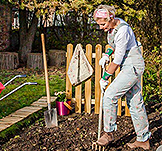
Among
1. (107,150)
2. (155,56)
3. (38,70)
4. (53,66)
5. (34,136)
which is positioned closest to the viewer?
(107,150)

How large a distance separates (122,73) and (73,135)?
113cm

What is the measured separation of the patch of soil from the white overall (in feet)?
0.99

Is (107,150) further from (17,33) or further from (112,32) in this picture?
(17,33)

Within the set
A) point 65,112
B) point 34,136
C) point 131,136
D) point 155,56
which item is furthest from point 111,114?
point 155,56

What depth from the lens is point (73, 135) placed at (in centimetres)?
368

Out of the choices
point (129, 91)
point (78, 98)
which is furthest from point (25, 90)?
point (129, 91)

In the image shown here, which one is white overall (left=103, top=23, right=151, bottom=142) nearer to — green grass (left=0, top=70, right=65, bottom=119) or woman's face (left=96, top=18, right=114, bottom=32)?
woman's face (left=96, top=18, right=114, bottom=32)

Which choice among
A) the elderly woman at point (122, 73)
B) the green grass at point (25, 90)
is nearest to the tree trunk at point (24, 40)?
the green grass at point (25, 90)

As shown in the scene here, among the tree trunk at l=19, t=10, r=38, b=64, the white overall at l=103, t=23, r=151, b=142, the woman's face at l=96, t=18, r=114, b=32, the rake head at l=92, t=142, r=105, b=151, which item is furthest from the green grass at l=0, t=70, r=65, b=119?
the woman's face at l=96, t=18, r=114, b=32

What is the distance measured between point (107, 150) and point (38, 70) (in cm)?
562

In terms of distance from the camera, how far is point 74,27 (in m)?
10.5

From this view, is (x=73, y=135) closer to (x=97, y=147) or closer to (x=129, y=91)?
(x=97, y=147)

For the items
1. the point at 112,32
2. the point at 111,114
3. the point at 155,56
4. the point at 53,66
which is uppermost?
the point at 112,32

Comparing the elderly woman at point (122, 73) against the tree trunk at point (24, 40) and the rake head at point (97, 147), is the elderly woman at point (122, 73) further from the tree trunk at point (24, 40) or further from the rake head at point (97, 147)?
the tree trunk at point (24, 40)
